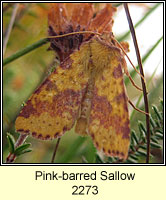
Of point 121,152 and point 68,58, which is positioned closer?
point 121,152

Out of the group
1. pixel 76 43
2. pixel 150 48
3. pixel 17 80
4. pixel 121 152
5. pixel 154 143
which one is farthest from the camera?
pixel 17 80

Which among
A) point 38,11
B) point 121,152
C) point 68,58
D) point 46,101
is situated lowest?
point 121,152

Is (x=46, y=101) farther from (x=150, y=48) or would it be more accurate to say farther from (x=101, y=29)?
(x=150, y=48)

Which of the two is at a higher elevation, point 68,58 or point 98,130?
point 68,58

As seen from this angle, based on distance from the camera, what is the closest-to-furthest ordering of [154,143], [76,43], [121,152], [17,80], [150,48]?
1. [121,152]
2. [154,143]
3. [76,43]
4. [150,48]
5. [17,80]

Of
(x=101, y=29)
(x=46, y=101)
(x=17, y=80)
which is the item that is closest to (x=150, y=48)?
(x=101, y=29)

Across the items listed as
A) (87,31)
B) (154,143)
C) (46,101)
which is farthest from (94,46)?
(154,143)

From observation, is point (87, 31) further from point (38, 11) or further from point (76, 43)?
point (38, 11)
